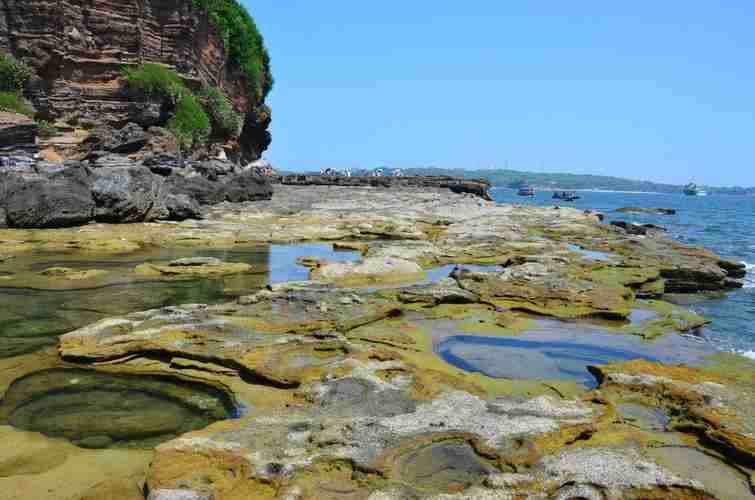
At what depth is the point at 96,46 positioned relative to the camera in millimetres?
37469

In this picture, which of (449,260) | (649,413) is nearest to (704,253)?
(449,260)

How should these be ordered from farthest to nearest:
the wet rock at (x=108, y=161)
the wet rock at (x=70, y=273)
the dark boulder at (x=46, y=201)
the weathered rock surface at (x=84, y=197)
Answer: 1. the wet rock at (x=108, y=161)
2. the weathered rock surface at (x=84, y=197)
3. the dark boulder at (x=46, y=201)
4. the wet rock at (x=70, y=273)

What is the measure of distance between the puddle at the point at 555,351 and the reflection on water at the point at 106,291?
14.9 feet

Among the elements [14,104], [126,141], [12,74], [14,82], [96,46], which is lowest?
[126,141]

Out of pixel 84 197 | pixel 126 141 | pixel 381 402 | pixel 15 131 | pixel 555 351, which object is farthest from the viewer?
pixel 126 141

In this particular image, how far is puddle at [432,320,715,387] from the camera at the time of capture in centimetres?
695

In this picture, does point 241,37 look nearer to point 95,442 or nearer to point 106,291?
point 106,291

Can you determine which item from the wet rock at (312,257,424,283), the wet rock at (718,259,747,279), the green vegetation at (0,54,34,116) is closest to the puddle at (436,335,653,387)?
the wet rock at (312,257,424,283)

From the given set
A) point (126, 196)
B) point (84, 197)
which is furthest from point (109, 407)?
point (126, 196)

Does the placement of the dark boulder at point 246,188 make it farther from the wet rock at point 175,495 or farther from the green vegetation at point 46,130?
the wet rock at point 175,495

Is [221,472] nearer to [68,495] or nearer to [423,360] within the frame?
[68,495]

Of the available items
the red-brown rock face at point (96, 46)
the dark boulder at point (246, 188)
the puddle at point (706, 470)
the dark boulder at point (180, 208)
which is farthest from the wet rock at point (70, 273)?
the red-brown rock face at point (96, 46)

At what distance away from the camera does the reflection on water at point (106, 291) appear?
786 centimetres

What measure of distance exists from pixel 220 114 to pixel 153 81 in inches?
339
